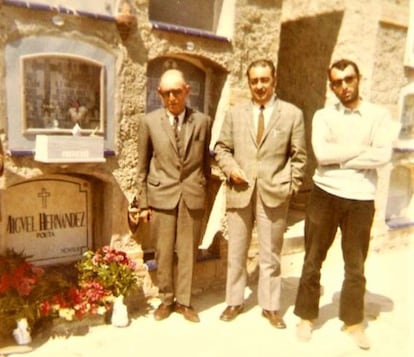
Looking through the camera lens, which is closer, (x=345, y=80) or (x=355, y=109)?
(x=345, y=80)

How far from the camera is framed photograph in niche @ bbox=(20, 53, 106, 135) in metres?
3.37

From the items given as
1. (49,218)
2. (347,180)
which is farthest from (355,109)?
(49,218)

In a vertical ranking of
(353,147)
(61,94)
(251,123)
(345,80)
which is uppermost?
(345,80)

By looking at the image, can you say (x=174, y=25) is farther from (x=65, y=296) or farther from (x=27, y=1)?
(x=65, y=296)

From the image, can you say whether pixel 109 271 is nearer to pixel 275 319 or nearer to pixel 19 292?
pixel 19 292

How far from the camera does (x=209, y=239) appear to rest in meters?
4.71

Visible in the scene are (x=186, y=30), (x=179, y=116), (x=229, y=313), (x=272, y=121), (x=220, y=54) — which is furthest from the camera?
(x=220, y=54)

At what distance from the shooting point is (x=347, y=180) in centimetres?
320

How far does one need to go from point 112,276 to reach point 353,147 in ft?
7.52

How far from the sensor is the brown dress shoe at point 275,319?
12.2ft

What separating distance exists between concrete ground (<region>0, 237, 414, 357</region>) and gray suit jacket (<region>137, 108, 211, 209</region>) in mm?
1096

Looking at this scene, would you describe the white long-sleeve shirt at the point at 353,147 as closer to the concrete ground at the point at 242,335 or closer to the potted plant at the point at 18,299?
the concrete ground at the point at 242,335

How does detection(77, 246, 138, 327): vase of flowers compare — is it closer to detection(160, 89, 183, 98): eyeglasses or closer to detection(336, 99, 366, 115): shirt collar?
detection(160, 89, 183, 98): eyeglasses

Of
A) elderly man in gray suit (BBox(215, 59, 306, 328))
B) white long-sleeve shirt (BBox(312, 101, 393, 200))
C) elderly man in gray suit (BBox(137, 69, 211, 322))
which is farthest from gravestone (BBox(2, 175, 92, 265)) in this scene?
white long-sleeve shirt (BBox(312, 101, 393, 200))
